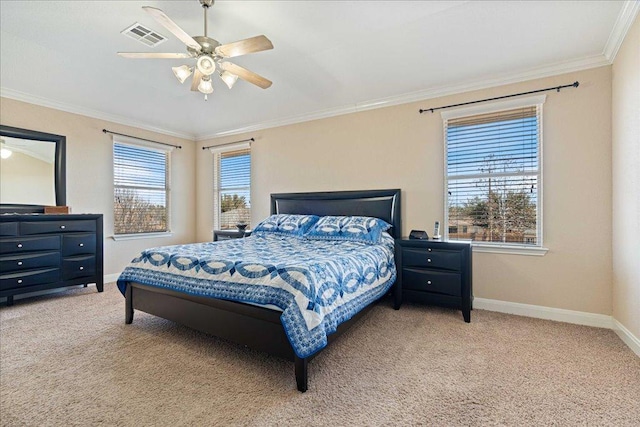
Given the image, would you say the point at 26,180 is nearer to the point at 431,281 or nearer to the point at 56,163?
the point at 56,163

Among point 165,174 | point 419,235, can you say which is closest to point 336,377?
point 419,235

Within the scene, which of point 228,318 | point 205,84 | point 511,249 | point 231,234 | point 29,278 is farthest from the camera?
point 231,234

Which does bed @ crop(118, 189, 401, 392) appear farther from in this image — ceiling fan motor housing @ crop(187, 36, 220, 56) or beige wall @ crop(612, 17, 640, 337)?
beige wall @ crop(612, 17, 640, 337)

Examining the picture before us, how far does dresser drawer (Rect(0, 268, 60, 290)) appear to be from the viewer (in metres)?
3.35

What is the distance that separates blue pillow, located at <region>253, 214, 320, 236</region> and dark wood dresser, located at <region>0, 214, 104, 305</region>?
2166 millimetres

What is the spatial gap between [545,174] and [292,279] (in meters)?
2.89

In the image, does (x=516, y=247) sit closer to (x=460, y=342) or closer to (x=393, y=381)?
(x=460, y=342)

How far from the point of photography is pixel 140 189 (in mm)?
5113

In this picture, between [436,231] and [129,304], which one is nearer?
[129,304]

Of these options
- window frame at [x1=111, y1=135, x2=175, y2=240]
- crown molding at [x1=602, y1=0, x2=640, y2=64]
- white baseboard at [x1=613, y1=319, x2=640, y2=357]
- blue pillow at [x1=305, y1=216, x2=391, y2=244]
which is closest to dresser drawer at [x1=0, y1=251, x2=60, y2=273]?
window frame at [x1=111, y1=135, x2=175, y2=240]

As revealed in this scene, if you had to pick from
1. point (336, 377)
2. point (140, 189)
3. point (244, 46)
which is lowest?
point (336, 377)

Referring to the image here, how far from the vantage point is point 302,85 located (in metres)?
3.68

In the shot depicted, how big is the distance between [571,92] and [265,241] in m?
3.63

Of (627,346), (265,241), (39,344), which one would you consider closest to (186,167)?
(265,241)
